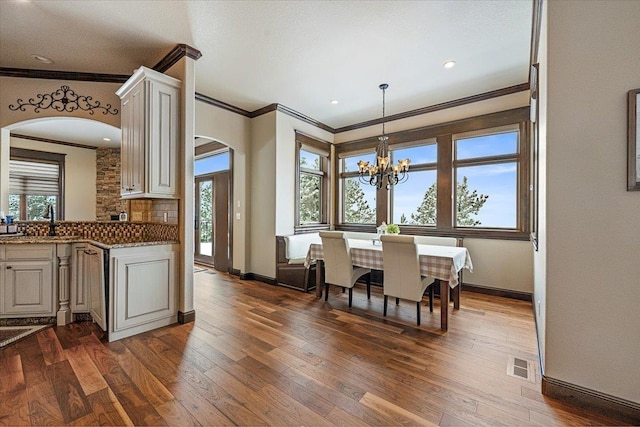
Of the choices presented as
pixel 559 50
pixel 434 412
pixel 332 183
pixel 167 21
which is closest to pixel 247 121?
pixel 332 183

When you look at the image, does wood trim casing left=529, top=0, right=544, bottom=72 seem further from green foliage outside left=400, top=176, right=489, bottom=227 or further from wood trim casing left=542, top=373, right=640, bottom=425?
wood trim casing left=542, top=373, right=640, bottom=425

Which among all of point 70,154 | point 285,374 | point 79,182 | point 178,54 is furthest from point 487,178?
point 70,154

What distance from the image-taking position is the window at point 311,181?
514cm

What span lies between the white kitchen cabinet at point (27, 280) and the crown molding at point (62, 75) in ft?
6.68

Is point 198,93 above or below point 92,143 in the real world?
above

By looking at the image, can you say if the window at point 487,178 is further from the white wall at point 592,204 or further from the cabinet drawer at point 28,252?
the cabinet drawer at point 28,252

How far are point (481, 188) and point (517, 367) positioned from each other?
2.78 m

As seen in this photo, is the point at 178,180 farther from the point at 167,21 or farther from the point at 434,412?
the point at 434,412

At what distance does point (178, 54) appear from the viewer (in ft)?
10.1

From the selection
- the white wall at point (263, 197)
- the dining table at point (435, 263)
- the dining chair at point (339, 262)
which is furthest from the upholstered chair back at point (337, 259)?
the white wall at point (263, 197)

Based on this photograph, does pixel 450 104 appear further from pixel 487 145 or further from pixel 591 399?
pixel 591 399

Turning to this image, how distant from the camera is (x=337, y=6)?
2387 millimetres

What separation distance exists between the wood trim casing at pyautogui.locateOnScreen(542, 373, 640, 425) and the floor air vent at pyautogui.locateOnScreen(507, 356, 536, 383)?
0.20m

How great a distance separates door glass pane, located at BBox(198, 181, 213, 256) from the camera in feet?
20.1
